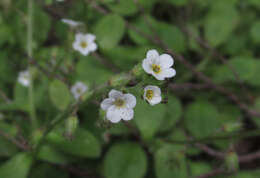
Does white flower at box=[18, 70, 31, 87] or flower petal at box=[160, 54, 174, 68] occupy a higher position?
white flower at box=[18, 70, 31, 87]

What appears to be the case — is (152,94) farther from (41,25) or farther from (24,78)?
(41,25)

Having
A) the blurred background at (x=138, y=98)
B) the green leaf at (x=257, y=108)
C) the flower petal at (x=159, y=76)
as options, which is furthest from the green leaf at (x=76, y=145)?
the green leaf at (x=257, y=108)

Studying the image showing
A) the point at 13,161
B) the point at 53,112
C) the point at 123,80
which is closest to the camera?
the point at 123,80

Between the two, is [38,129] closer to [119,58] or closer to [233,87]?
[119,58]

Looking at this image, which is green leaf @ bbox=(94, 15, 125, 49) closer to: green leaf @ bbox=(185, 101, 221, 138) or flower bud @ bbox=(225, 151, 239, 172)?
green leaf @ bbox=(185, 101, 221, 138)

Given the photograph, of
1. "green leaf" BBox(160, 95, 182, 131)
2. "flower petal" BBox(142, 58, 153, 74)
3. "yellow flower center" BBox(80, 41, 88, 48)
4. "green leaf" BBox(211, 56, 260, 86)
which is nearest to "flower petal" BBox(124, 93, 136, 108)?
"flower petal" BBox(142, 58, 153, 74)

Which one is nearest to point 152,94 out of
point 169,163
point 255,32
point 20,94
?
point 169,163

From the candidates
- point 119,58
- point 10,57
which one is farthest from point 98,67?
point 10,57
